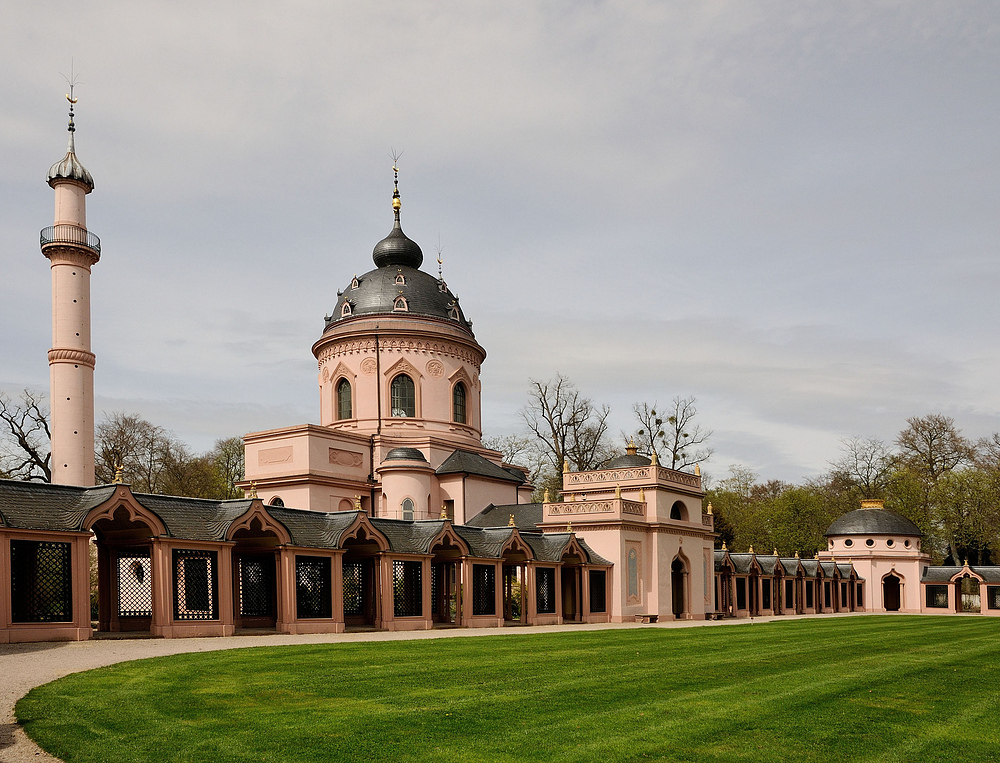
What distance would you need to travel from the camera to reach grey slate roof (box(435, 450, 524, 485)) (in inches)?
1987

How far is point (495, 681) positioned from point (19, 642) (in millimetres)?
14277

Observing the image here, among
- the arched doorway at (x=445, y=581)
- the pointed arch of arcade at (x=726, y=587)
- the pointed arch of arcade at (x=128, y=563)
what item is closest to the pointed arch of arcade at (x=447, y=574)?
the arched doorway at (x=445, y=581)

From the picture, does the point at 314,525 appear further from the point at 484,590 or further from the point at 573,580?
the point at 573,580

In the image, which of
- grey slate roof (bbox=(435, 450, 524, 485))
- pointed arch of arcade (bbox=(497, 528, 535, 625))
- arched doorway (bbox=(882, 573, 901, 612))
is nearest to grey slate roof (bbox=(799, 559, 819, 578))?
arched doorway (bbox=(882, 573, 901, 612))

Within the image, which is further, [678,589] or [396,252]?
[396,252]

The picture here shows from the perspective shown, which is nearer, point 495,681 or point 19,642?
point 495,681

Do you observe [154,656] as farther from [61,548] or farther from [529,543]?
[529,543]

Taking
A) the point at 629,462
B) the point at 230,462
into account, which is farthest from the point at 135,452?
the point at 629,462

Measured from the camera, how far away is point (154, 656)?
19.8 meters

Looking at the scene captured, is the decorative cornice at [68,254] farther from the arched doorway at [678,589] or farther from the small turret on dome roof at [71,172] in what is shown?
the arched doorway at [678,589]

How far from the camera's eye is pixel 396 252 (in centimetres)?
5831

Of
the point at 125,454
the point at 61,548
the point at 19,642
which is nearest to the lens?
the point at 19,642

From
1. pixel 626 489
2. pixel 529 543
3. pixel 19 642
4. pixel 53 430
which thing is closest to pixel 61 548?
pixel 19 642

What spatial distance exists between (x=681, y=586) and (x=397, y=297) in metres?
21.6
